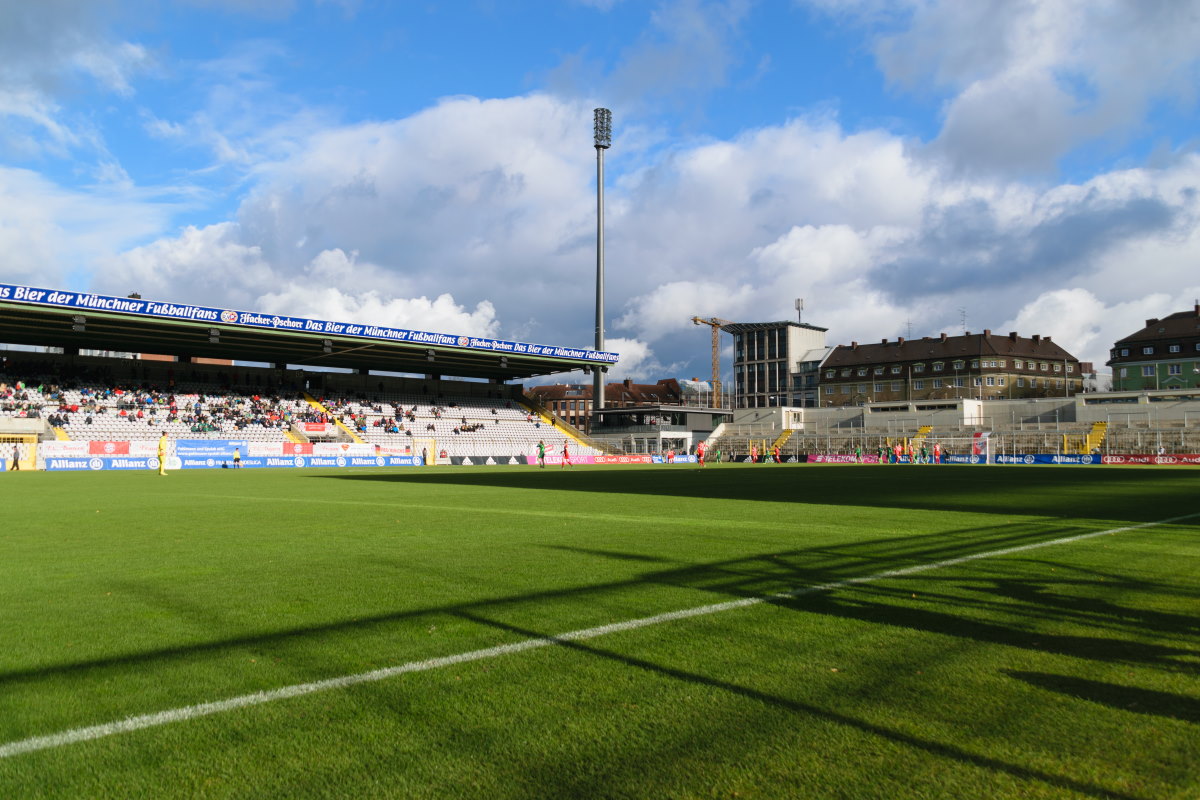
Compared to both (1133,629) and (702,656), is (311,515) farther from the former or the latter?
(1133,629)

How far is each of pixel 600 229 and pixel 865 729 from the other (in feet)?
248

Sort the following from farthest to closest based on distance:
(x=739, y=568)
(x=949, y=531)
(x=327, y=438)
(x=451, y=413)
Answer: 1. (x=451, y=413)
2. (x=327, y=438)
3. (x=949, y=531)
4. (x=739, y=568)

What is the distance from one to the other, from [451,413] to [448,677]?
209ft

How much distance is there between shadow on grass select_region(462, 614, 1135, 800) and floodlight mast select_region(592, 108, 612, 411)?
230 ft

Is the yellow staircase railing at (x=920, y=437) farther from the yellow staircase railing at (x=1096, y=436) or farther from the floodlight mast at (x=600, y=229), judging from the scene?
the floodlight mast at (x=600, y=229)

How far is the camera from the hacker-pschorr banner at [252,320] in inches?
1812

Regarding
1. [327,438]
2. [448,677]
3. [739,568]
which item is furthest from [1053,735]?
[327,438]

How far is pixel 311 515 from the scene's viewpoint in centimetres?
1521

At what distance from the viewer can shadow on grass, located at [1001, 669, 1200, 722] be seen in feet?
13.0

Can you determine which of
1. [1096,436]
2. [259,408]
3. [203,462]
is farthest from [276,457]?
[1096,436]

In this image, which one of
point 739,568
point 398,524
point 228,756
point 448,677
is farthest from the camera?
point 398,524

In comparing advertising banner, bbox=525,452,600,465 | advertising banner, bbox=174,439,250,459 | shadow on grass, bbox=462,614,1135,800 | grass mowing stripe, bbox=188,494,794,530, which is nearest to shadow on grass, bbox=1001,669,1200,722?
shadow on grass, bbox=462,614,1135,800

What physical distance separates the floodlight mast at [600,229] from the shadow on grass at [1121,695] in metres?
70.5

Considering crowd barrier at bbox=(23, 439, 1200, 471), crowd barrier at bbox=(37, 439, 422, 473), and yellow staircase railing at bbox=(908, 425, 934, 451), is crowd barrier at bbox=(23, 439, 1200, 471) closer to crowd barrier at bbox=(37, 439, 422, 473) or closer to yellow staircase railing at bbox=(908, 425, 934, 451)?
crowd barrier at bbox=(37, 439, 422, 473)
